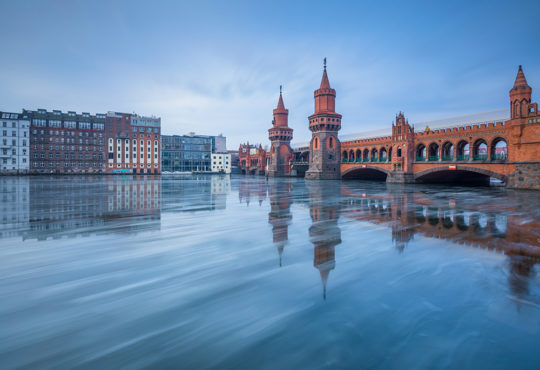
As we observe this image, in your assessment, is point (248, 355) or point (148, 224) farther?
point (148, 224)

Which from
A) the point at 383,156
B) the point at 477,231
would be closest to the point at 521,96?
the point at 383,156

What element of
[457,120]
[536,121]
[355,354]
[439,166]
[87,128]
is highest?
[87,128]

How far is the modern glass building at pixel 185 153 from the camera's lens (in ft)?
409

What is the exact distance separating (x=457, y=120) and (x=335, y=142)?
2164 cm

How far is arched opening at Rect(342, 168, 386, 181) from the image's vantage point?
191 feet

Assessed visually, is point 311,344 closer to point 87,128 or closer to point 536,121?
point 536,121

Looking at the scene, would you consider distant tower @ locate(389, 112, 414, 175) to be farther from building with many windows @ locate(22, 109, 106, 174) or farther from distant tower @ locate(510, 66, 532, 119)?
building with many windows @ locate(22, 109, 106, 174)

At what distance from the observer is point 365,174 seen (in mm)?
60844

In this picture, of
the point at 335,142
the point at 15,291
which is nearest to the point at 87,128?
the point at 335,142

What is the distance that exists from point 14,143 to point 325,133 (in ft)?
308

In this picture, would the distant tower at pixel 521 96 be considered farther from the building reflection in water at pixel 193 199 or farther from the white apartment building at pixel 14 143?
the white apartment building at pixel 14 143

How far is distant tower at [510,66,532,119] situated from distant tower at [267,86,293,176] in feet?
169

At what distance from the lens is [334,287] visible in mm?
4918

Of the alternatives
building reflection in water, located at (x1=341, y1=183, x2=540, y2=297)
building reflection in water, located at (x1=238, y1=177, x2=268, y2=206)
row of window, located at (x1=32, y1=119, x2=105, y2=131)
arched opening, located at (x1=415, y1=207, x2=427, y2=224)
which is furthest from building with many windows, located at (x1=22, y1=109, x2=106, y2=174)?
arched opening, located at (x1=415, y1=207, x2=427, y2=224)
